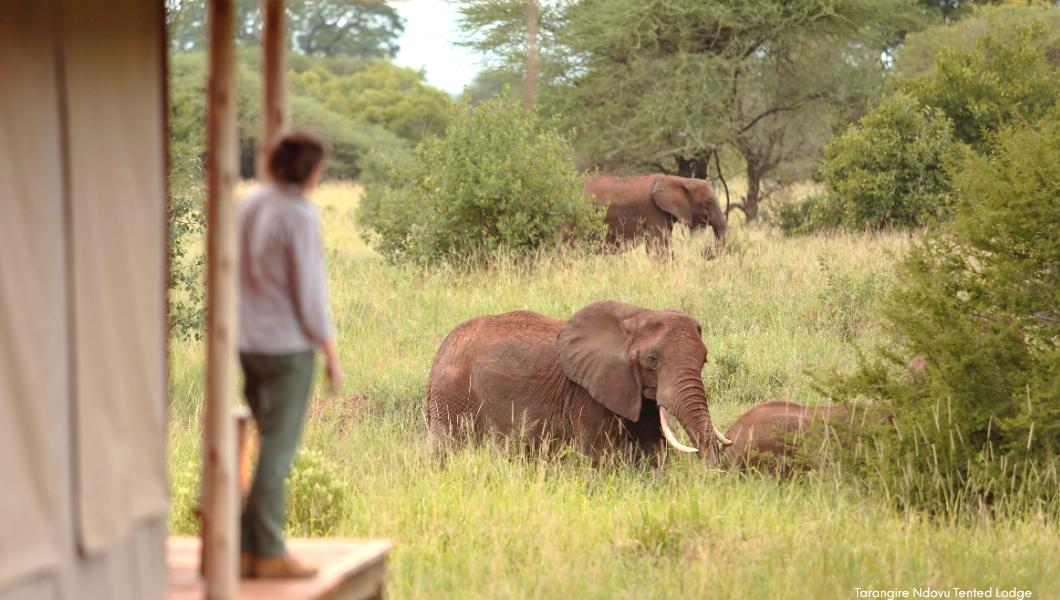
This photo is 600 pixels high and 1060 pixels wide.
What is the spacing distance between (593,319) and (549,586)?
305cm

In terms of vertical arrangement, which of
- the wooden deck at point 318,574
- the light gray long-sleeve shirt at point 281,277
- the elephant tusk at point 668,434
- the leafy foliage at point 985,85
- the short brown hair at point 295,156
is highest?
the leafy foliage at point 985,85

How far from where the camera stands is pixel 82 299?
9.84 ft

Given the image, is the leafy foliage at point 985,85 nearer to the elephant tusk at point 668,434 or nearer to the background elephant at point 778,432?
the background elephant at point 778,432

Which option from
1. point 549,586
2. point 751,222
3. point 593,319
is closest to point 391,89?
point 751,222

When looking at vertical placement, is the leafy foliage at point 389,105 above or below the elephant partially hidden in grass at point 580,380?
above

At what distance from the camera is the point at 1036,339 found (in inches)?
259

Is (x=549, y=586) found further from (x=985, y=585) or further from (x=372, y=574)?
(x=985, y=585)

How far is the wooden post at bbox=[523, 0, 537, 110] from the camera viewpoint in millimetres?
23078

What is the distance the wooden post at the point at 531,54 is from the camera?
23078 millimetres

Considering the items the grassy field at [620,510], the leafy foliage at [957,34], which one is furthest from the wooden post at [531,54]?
the grassy field at [620,510]

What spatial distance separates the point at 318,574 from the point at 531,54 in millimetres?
20910

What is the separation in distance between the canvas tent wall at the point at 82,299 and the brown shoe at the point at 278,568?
332mm

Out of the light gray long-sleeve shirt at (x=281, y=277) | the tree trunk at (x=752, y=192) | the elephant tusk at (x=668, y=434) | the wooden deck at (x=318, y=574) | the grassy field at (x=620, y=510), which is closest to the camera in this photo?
the light gray long-sleeve shirt at (x=281, y=277)

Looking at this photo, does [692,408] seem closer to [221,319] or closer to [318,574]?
[318,574]
